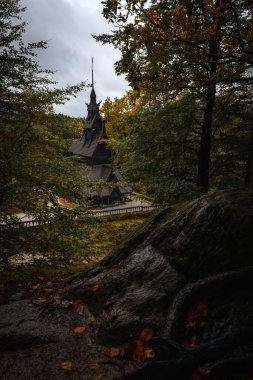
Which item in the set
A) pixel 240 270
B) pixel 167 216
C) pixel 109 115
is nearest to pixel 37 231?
pixel 167 216

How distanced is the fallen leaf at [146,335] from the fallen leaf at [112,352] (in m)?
0.34

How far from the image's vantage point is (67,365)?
3422 mm

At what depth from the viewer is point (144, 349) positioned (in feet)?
11.3

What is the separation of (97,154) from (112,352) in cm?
3538

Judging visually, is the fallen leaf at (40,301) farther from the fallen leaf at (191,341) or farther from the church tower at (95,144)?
the church tower at (95,144)

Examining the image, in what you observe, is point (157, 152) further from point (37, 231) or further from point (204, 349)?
point (204, 349)

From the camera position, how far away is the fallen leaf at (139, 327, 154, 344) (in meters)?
3.56

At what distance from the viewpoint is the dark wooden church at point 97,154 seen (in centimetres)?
3366

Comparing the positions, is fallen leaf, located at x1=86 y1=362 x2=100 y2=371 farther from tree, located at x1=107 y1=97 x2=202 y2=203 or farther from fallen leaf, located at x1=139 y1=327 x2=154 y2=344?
tree, located at x1=107 y1=97 x2=202 y2=203

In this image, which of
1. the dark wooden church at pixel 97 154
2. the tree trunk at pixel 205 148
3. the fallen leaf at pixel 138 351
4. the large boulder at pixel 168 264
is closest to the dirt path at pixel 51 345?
the fallen leaf at pixel 138 351

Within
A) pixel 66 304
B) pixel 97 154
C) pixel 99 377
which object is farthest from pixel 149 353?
pixel 97 154

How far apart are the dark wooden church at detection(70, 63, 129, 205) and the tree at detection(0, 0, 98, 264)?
23.8m

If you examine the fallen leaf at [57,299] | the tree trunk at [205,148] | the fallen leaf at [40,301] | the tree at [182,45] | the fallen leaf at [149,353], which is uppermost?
the tree at [182,45]

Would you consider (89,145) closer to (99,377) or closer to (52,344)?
(52,344)
